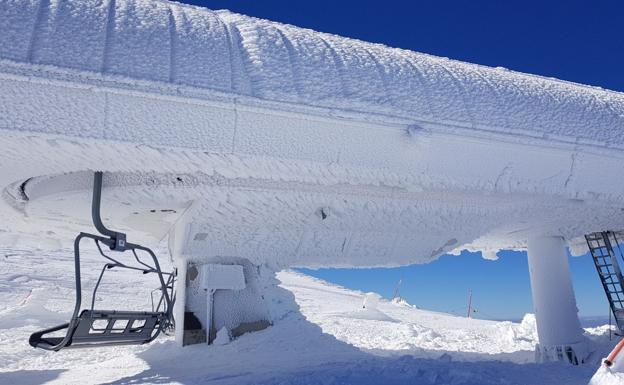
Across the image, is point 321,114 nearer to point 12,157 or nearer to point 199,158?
point 199,158

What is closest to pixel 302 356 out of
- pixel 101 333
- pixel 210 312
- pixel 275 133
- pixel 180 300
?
pixel 210 312

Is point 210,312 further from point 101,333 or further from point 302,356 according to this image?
point 101,333

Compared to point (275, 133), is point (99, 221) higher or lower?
lower

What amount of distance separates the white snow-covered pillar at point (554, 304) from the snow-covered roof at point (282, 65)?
2.81 metres

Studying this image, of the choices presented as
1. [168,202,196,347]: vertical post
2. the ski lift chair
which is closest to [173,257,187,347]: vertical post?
[168,202,196,347]: vertical post

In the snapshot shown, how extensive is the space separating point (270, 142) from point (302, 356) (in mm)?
2913

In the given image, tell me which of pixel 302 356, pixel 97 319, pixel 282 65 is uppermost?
pixel 282 65

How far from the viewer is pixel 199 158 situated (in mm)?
4008

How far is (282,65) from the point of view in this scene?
4.07m

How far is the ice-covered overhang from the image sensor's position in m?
3.54

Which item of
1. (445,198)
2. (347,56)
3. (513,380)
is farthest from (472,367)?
(347,56)

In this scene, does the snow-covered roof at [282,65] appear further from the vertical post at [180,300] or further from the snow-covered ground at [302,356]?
the vertical post at [180,300]

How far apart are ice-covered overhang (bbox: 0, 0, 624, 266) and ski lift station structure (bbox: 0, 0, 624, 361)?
0.06 feet

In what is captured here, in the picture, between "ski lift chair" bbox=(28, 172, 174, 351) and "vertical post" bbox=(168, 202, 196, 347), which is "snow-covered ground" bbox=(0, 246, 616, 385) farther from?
"ski lift chair" bbox=(28, 172, 174, 351)
